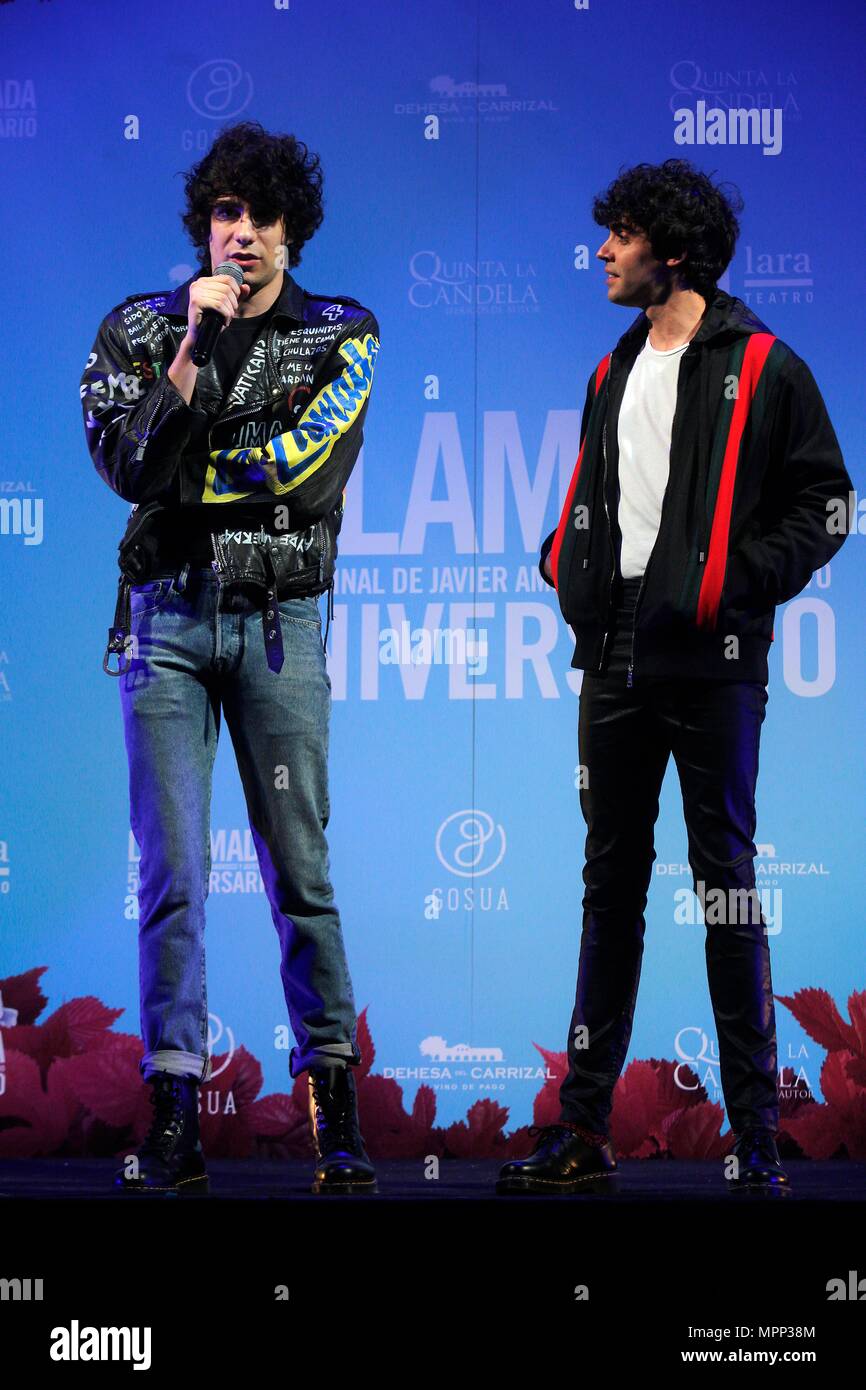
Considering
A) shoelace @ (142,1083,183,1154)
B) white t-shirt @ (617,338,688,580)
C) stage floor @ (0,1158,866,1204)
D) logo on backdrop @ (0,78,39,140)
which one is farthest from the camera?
logo on backdrop @ (0,78,39,140)

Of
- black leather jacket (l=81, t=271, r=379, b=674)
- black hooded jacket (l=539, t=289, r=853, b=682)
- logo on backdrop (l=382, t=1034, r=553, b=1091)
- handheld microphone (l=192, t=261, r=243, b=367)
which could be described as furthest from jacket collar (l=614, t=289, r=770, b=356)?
logo on backdrop (l=382, t=1034, r=553, b=1091)

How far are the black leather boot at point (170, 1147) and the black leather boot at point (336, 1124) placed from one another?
7.0 inches

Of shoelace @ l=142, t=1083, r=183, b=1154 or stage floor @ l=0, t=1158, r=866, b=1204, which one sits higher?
shoelace @ l=142, t=1083, r=183, b=1154

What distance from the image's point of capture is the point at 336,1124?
7.55 feet

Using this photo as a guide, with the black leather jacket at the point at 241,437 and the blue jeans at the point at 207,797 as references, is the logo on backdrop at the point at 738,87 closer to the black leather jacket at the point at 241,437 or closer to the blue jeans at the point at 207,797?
the black leather jacket at the point at 241,437

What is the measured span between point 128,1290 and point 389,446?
7.14 ft

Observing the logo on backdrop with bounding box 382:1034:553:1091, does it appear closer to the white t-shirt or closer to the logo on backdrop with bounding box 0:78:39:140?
the white t-shirt

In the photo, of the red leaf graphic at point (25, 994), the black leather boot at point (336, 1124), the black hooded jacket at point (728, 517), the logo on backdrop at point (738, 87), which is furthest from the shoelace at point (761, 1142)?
the logo on backdrop at point (738, 87)

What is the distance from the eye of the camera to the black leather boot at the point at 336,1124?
2.27 metres

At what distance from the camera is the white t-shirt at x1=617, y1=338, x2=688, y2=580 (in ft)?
8.05

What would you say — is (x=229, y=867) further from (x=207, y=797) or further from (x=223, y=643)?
(x=223, y=643)

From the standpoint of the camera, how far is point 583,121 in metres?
3.69

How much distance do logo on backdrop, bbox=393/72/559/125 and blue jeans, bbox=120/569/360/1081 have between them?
1.84 metres
